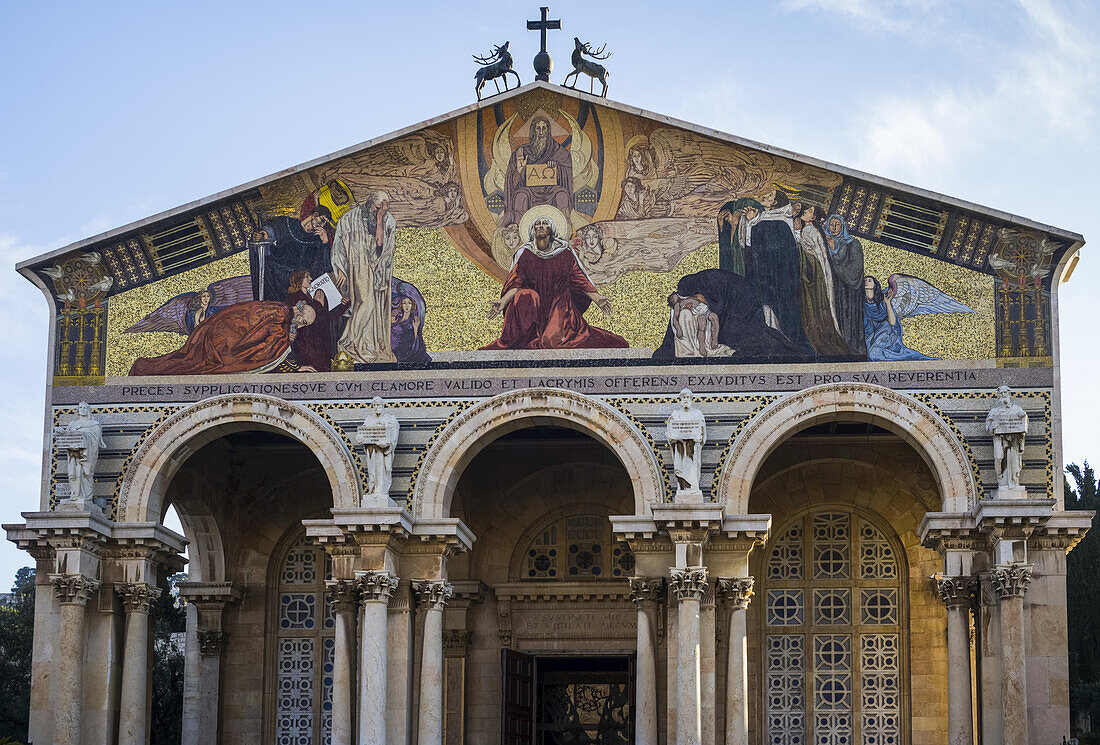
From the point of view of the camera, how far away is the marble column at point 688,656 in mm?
24938

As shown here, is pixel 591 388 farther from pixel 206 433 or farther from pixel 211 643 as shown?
pixel 211 643

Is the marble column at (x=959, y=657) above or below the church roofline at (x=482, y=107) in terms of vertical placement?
below

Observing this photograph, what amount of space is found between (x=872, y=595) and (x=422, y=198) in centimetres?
1036

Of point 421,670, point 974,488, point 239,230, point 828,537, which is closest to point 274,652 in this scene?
point 421,670

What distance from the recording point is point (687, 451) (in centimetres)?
2572

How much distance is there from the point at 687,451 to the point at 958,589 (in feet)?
14.8

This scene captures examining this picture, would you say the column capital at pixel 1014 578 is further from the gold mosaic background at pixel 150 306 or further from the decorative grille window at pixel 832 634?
the gold mosaic background at pixel 150 306

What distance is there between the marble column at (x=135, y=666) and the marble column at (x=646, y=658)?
7.62 metres

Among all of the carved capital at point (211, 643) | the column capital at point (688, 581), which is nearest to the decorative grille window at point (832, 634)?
the column capital at point (688, 581)

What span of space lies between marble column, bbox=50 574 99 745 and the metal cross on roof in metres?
10.8

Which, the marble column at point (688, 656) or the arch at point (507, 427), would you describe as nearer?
the marble column at point (688, 656)

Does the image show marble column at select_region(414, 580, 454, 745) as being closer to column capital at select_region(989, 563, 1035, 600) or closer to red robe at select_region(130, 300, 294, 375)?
red robe at select_region(130, 300, 294, 375)

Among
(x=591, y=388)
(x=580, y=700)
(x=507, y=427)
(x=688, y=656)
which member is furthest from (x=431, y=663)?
(x=580, y=700)

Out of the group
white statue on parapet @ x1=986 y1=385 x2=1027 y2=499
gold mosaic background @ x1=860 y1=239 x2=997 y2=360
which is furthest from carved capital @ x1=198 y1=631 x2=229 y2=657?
white statue on parapet @ x1=986 y1=385 x2=1027 y2=499
